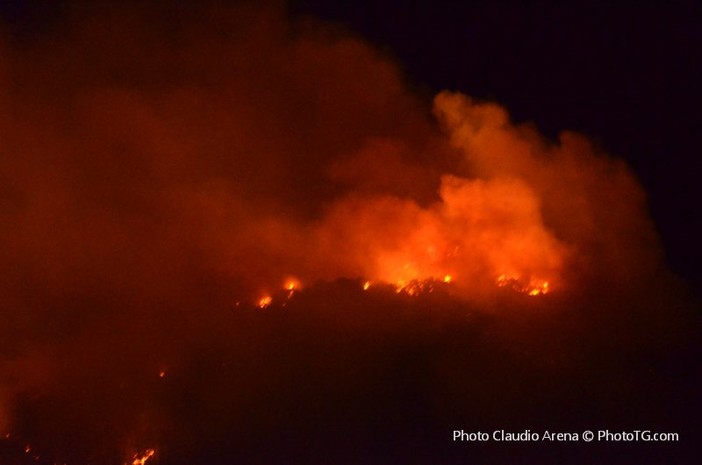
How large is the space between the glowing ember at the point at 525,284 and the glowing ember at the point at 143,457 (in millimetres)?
7981

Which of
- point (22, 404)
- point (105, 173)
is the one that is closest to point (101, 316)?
point (22, 404)

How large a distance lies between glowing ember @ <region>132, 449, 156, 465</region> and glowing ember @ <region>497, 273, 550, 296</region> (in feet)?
26.2

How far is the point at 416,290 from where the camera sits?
49.9 feet

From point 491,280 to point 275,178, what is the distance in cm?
839

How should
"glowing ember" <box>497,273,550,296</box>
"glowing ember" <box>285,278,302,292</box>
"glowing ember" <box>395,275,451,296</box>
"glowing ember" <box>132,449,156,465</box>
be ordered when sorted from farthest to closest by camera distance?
"glowing ember" <box>285,278,302,292</box> < "glowing ember" <box>395,275,451,296</box> < "glowing ember" <box>497,273,550,296</box> < "glowing ember" <box>132,449,156,465</box>

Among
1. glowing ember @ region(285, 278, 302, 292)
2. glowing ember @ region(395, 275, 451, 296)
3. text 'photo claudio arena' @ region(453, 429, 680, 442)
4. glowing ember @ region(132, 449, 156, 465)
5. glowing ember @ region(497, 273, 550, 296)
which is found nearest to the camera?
text 'photo claudio arena' @ region(453, 429, 680, 442)

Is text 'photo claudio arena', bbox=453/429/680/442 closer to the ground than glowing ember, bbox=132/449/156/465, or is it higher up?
higher up

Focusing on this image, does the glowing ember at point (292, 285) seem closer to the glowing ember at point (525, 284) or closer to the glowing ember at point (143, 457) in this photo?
the glowing ember at point (525, 284)

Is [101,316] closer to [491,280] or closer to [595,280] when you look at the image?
[491,280]

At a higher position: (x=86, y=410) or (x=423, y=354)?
(x=423, y=354)

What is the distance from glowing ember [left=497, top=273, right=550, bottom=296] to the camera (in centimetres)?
1463

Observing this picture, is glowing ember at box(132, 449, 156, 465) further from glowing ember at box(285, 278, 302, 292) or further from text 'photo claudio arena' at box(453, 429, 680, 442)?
text 'photo claudio arena' at box(453, 429, 680, 442)

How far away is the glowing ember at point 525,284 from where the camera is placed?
48.0ft

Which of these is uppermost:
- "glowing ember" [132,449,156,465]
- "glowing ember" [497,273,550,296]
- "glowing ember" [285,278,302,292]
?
"glowing ember" [285,278,302,292]
